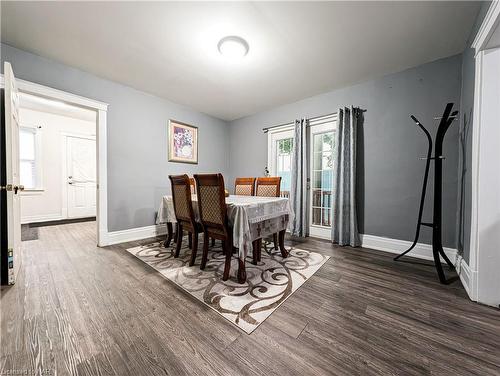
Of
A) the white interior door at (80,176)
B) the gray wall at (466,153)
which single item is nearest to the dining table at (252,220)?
the gray wall at (466,153)

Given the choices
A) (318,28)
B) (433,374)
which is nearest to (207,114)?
(318,28)

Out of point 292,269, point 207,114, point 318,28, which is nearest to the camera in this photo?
point 318,28

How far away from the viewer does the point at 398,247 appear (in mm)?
2711

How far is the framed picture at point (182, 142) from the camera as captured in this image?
3.76m

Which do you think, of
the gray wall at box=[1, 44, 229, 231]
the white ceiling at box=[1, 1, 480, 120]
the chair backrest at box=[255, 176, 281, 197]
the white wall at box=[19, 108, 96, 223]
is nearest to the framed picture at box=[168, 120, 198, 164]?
the gray wall at box=[1, 44, 229, 231]

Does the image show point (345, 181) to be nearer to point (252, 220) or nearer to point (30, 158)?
point (252, 220)

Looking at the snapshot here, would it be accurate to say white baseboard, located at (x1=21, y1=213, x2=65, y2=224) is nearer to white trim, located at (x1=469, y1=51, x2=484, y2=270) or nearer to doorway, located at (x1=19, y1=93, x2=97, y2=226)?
doorway, located at (x1=19, y1=93, x2=97, y2=226)

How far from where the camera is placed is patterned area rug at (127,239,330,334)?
1484 mm

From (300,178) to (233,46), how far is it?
2293 millimetres

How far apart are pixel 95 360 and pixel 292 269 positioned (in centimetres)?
171

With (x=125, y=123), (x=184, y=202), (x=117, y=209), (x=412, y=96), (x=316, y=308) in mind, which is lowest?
(x=316, y=308)

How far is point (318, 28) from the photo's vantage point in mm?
1949

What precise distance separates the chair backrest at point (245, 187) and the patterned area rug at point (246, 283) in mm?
1007

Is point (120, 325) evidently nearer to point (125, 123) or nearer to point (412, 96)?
point (125, 123)
